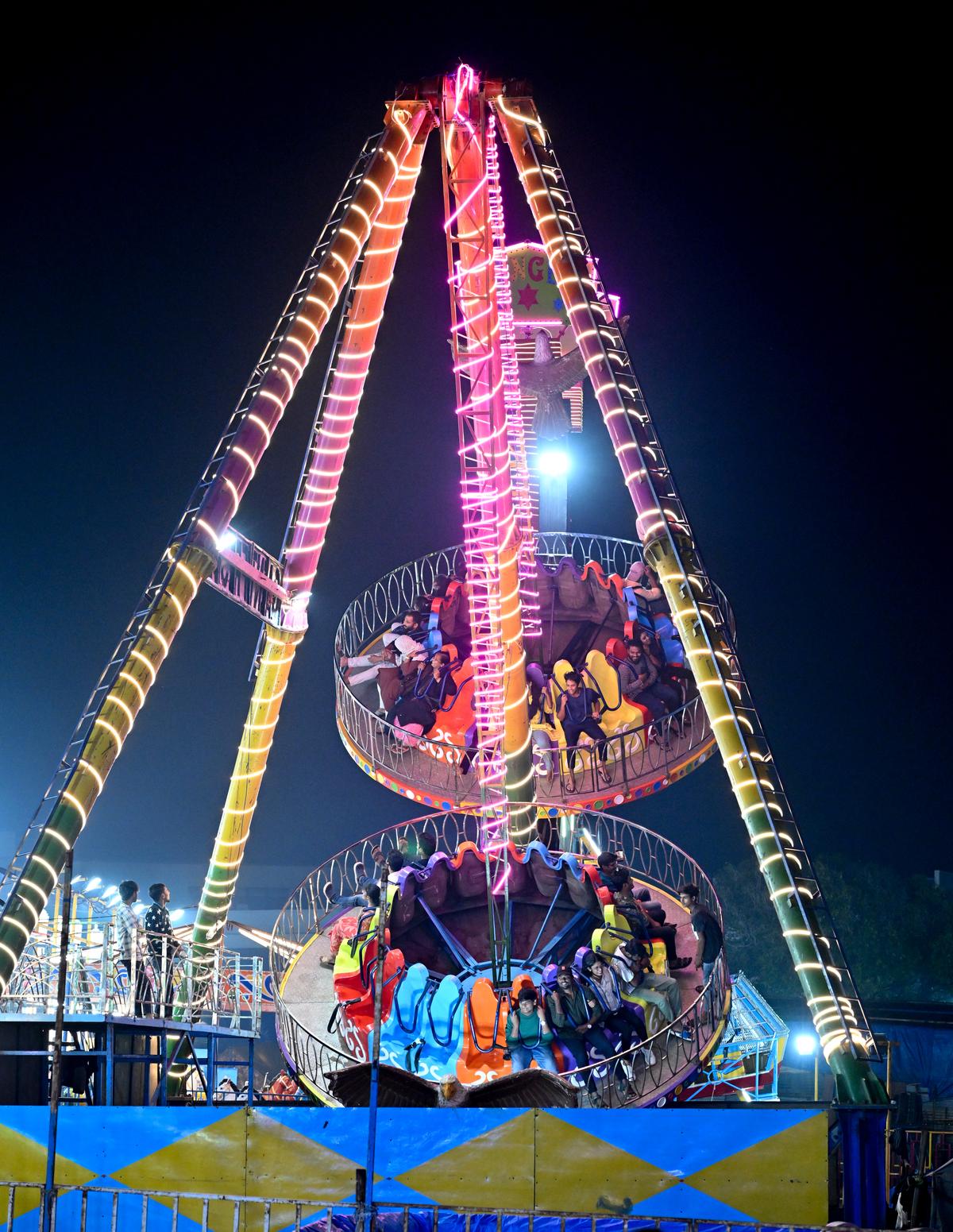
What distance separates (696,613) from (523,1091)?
6251mm

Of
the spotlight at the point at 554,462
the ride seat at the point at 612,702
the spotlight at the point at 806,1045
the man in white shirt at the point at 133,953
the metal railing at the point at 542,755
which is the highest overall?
the spotlight at the point at 554,462

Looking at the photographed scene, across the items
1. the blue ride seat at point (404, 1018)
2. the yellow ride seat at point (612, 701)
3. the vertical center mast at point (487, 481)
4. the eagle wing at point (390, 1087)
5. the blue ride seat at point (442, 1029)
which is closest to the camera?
the eagle wing at point (390, 1087)

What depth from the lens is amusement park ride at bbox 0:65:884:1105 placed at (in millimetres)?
14461

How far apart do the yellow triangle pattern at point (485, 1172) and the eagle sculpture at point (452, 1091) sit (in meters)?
1.39

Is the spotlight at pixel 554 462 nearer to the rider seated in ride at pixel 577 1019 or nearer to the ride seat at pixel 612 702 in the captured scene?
the ride seat at pixel 612 702

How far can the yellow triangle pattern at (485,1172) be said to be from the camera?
383 inches

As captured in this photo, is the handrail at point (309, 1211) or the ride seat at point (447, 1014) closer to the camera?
the handrail at point (309, 1211)

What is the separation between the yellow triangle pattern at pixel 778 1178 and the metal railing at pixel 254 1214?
0.12 metres

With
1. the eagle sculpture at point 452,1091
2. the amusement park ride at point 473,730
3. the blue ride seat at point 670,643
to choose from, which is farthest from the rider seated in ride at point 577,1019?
the blue ride seat at point 670,643

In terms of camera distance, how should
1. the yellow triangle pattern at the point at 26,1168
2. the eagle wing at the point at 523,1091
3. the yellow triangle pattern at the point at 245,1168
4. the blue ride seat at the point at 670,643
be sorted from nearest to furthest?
the yellow triangle pattern at the point at 245,1168 → the yellow triangle pattern at the point at 26,1168 → the eagle wing at the point at 523,1091 → the blue ride seat at the point at 670,643

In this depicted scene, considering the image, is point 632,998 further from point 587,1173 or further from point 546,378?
point 546,378

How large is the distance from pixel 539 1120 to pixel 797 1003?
26392mm

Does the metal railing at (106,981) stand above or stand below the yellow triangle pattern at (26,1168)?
above

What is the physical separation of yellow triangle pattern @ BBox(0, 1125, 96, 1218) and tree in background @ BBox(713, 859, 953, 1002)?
97.0 feet
